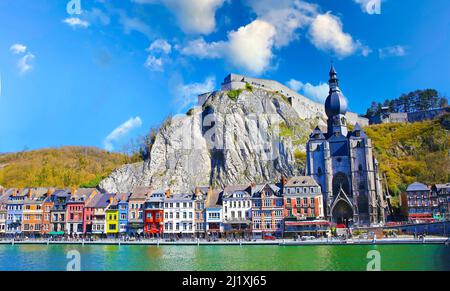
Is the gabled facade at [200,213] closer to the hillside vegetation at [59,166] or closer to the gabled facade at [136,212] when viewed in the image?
the gabled facade at [136,212]

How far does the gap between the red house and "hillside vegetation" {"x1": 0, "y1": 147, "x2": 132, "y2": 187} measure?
2198cm

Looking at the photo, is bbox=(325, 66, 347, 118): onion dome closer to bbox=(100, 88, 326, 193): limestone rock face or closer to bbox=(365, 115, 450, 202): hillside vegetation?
bbox=(100, 88, 326, 193): limestone rock face

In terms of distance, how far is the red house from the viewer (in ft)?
181

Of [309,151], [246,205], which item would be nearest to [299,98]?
[309,151]

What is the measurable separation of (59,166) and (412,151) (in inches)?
2736

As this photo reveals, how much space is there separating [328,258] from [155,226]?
100 ft

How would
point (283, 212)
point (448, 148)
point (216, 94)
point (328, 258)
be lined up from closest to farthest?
point (328, 258) < point (283, 212) < point (448, 148) < point (216, 94)

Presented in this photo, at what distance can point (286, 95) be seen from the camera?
97.2 metres

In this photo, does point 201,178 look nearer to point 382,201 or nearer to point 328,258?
point 382,201

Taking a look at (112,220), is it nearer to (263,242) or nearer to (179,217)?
(179,217)

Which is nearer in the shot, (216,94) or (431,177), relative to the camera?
(431,177)

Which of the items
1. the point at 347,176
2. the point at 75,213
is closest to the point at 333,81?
the point at 347,176

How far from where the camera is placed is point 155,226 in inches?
2173

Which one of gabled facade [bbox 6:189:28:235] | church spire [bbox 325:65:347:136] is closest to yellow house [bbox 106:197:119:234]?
gabled facade [bbox 6:189:28:235]
